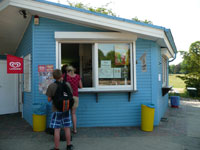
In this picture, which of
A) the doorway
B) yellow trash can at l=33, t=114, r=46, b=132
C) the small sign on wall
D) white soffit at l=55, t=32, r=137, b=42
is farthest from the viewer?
the doorway

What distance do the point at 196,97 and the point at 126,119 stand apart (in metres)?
9.64

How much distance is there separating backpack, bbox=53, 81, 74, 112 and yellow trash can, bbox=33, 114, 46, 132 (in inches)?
67.7

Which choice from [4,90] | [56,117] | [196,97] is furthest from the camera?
[196,97]

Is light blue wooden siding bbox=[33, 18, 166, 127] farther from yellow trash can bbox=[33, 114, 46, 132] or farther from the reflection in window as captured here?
yellow trash can bbox=[33, 114, 46, 132]

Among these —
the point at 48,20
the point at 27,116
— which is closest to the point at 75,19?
the point at 48,20

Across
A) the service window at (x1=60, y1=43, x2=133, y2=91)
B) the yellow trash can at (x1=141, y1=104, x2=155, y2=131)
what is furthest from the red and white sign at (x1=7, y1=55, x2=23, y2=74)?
the yellow trash can at (x1=141, y1=104, x2=155, y2=131)

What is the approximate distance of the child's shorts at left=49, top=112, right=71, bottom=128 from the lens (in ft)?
10.8

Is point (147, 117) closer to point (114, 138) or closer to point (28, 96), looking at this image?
point (114, 138)

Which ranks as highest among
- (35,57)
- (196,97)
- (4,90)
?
(35,57)

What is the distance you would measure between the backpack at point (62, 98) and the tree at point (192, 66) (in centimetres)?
1241

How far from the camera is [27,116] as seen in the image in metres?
5.82

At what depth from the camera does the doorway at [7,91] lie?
7.11 meters

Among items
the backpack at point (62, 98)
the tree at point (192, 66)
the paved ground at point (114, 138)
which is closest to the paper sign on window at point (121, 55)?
the paved ground at point (114, 138)

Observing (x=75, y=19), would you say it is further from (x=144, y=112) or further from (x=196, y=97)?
(x=196, y=97)
